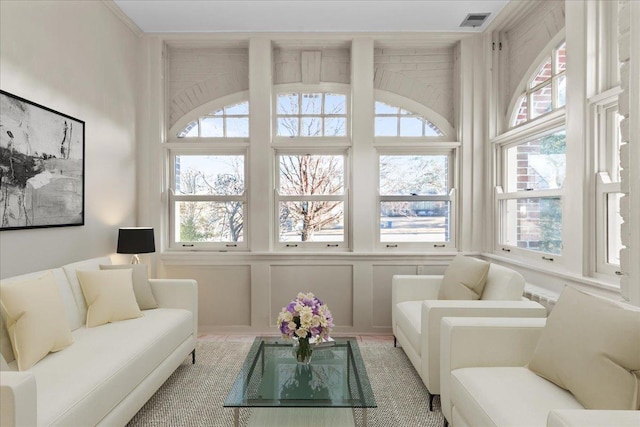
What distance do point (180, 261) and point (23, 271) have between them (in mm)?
1659

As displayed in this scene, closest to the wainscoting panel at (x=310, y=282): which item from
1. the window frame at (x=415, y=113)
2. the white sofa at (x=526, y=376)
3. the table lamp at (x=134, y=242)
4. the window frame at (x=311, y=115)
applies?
the table lamp at (x=134, y=242)

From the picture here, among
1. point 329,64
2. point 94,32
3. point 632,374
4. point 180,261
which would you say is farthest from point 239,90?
point 632,374

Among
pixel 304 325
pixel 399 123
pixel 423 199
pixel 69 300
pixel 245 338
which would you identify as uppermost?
pixel 399 123

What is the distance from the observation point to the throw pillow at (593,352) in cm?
139

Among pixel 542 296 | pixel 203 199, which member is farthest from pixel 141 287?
pixel 542 296

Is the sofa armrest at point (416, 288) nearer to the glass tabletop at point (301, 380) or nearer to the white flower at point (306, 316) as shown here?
the glass tabletop at point (301, 380)

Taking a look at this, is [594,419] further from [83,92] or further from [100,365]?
[83,92]

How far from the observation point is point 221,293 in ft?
13.3

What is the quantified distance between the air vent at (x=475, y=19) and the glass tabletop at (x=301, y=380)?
313 centimetres

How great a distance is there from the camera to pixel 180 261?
13.3ft

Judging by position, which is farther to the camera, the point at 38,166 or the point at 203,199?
the point at 203,199

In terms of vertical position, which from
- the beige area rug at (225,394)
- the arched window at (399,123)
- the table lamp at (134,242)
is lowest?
the beige area rug at (225,394)

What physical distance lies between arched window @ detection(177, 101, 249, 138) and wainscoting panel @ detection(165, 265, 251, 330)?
141 centimetres

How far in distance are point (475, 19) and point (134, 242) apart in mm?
3733
